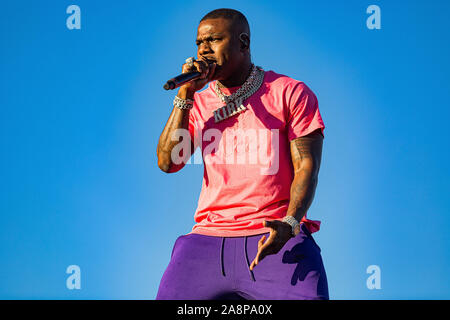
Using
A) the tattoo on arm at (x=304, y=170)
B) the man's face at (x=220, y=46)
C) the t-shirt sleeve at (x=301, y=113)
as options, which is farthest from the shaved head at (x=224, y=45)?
the tattoo on arm at (x=304, y=170)

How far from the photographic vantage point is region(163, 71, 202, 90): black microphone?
104 inches

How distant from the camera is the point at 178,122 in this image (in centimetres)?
285

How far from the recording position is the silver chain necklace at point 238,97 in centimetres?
287

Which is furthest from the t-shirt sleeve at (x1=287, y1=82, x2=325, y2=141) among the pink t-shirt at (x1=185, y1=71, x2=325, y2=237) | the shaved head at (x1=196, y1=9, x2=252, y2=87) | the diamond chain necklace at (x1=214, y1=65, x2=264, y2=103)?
the shaved head at (x1=196, y1=9, x2=252, y2=87)

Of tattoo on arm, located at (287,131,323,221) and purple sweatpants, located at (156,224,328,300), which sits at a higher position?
tattoo on arm, located at (287,131,323,221)

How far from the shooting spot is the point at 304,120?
277 centimetres

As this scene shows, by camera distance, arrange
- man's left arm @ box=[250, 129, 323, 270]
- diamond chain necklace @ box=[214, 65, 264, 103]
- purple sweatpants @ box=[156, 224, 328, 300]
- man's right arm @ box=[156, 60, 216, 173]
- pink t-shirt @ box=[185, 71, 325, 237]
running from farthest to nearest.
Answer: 1. diamond chain necklace @ box=[214, 65, 264, 103]
2. man's right arm @ box=[156, 60, 216, 173]
3. pink t-shirt @ box=[185, 71, 325, 237]
4. purple sweatpants @ box=[156, 224, 328, 300]
5. man's left arm @ box=[250, 129, 323, 270]

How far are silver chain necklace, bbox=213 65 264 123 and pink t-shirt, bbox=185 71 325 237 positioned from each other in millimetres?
15

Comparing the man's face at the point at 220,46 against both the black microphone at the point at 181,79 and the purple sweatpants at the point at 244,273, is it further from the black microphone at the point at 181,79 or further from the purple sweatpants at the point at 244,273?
the purple sweatpants at the point at 244,273

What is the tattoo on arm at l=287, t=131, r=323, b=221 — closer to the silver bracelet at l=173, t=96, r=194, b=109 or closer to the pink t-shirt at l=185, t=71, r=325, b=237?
the pink t-shirt at l=185, t=71, r=325, b=237

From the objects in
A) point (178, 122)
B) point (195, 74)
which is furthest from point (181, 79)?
point (178, 122)

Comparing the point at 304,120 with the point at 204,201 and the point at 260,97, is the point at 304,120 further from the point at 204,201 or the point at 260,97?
the point at 204,201
